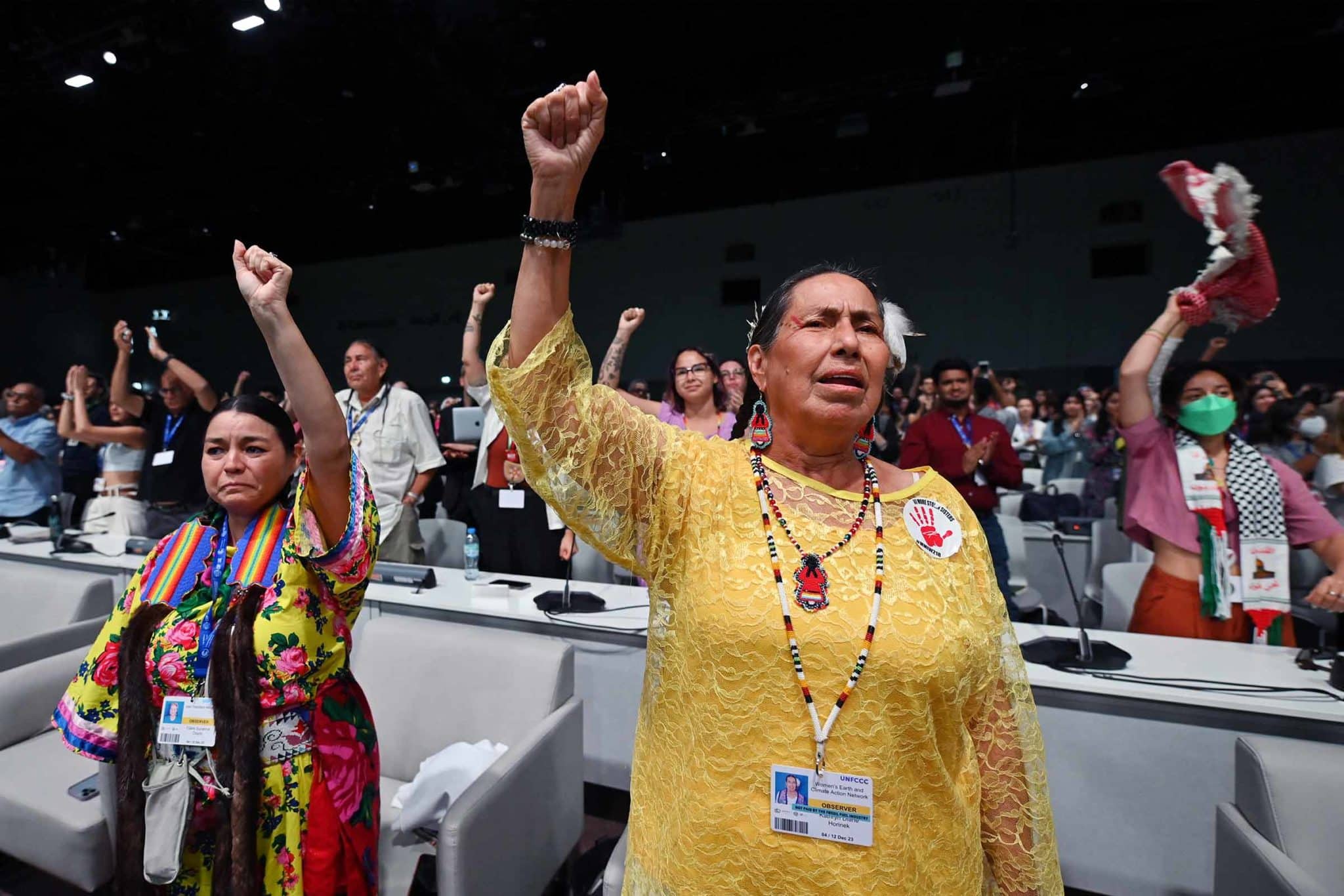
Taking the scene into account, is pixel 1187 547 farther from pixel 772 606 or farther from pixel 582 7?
pixel 582 7

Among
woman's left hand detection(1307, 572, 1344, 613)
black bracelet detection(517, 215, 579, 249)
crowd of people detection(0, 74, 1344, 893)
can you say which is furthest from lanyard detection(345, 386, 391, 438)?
woman's left hand detection(1307, 572, 1344, 613)

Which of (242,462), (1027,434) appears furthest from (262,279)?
(1027,434)

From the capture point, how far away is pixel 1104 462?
446 cm

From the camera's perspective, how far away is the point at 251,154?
586 cm

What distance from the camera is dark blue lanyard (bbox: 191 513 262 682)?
3.85ft

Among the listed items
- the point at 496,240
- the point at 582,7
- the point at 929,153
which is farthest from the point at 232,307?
the point at 929,153

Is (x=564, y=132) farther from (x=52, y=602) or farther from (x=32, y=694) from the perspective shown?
(x=52, y=602)

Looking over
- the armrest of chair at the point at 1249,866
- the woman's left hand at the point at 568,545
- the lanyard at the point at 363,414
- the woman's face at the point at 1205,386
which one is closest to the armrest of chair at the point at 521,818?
the woman's left hand at the point at 568,545

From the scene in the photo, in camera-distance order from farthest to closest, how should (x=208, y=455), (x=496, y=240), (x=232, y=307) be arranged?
(x=232, y=307) → (x=496, y=240) → (x=208, y=455)

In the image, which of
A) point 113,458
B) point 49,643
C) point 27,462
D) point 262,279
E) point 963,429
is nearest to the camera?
point 262,279

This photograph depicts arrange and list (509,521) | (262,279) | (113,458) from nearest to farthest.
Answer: (262,279) < (509,521) < (113,458)

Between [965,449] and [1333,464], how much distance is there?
4.92 feet

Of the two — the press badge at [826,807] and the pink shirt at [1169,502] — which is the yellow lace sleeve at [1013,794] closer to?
the press badge at [826,807]

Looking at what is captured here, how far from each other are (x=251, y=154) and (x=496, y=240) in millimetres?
3837
